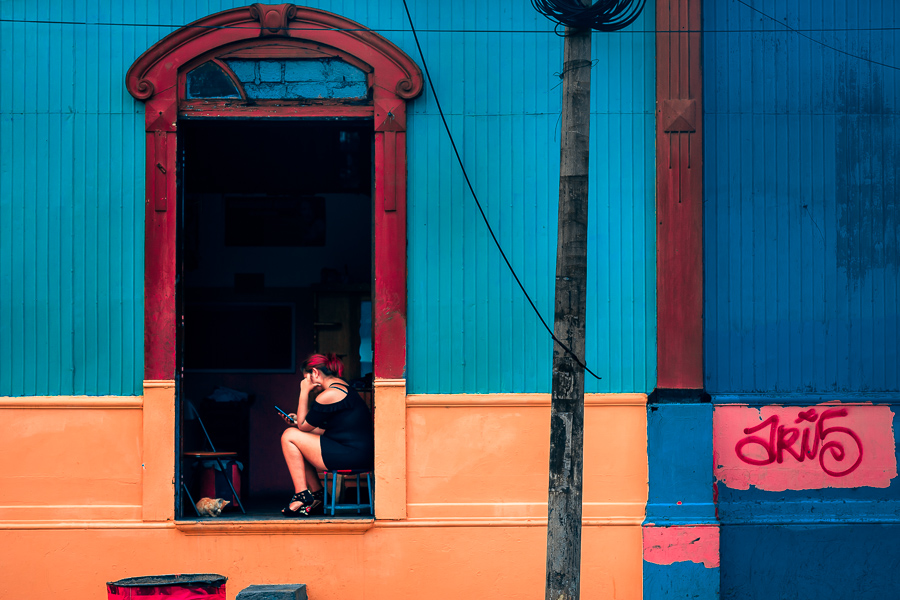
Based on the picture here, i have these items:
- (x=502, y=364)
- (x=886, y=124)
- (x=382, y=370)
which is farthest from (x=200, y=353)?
(x=886, y=124)

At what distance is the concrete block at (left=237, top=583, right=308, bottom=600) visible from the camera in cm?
620

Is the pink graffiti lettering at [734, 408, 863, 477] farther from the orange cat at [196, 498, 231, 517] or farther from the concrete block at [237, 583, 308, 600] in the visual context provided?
the orange cat at [196, 498, 231, 517]

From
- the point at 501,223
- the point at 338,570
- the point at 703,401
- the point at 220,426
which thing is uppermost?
the point at 501,223

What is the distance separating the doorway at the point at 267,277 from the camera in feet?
29.5

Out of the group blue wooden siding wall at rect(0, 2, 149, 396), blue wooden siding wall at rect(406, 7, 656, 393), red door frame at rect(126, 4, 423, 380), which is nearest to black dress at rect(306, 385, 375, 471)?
red door frame at rect(126, 4, 423, 380)

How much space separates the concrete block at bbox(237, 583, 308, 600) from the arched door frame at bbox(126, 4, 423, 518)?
117 centimetres

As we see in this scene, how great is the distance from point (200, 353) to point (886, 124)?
7.79 meters

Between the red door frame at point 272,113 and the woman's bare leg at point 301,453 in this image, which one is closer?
the red door frame at point 272,113

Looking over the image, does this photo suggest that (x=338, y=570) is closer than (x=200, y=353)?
Yes

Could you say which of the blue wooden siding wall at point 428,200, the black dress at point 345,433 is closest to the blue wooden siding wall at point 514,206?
the blue wooden siding wall at point 428,200

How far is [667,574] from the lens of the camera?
21.8 ft

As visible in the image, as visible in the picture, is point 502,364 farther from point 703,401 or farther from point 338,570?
point 338,570

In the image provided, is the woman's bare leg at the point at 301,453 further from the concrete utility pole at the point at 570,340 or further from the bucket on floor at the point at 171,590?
the concrete utility pole at the point at 570,340

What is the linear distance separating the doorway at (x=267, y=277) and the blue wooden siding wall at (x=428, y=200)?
184cm
